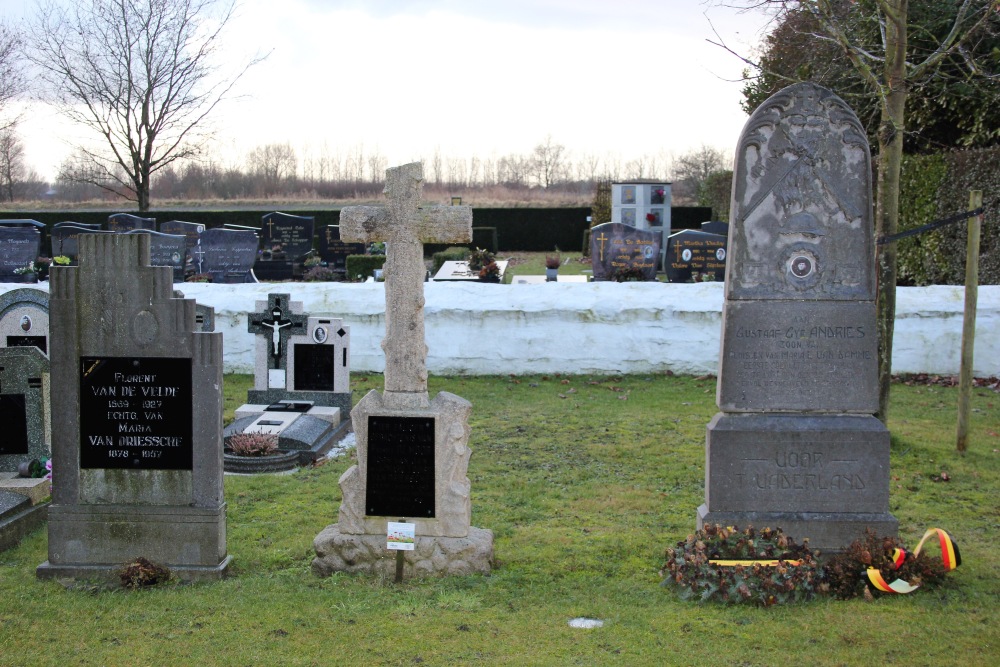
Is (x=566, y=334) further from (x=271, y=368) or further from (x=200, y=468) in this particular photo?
(x=200, y=468)

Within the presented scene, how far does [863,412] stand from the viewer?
639cm

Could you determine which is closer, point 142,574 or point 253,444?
point 142,574

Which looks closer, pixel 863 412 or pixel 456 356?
pixel 863 412

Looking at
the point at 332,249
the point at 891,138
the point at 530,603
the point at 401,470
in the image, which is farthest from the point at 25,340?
the point at 332,249

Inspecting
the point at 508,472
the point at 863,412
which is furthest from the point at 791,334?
the point at 508,472

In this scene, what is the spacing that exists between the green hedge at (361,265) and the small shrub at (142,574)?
19.5 metres

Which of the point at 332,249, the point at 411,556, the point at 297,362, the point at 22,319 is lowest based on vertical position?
the point at 411,556

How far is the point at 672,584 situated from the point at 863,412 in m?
1.80

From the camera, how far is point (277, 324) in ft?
39.3

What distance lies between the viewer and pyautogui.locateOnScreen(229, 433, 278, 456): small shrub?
377 inches

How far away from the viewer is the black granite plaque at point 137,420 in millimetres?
6340

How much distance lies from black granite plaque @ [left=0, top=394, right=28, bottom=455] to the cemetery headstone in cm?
337

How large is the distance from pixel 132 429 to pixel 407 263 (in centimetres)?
222

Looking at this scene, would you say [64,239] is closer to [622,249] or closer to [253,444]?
[622,249]
